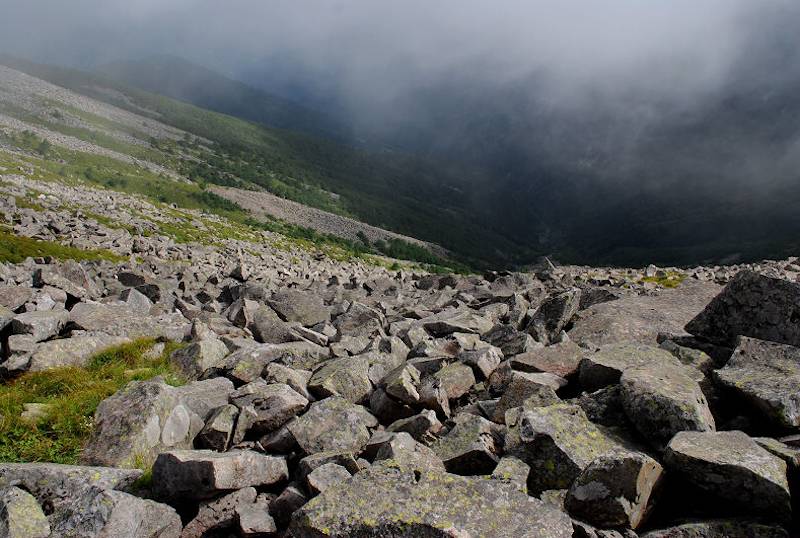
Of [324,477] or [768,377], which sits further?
[768,377]

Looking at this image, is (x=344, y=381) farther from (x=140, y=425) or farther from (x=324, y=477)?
(x=140, y=425)

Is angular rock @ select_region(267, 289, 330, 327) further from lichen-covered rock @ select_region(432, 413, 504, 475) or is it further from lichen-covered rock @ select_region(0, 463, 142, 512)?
lichen-covered rock @ select_region(0, 463, 142, 512)

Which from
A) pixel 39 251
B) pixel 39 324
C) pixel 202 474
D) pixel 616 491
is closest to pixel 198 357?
pixel 39 324

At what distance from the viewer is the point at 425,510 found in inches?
212

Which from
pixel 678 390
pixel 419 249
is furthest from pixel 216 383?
pixel 419 249

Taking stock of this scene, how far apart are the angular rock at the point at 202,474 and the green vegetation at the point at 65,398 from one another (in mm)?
2084

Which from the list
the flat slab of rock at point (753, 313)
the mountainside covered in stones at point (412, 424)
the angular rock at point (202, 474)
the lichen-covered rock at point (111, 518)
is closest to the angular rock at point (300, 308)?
the mountainside covered in stones at point (412, 424)

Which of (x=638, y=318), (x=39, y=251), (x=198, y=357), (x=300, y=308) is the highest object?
(x=638, y=318)

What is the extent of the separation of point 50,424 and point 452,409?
758 cm

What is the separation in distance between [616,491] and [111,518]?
6.29 meters

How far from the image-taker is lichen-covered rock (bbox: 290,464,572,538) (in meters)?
5.21

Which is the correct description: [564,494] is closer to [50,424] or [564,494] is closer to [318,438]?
[318,438]

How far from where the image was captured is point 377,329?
17.7 m

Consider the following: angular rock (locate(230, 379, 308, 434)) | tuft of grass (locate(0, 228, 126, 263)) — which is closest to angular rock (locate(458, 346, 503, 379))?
angular rock (locate(230, 379, 308, 434))
